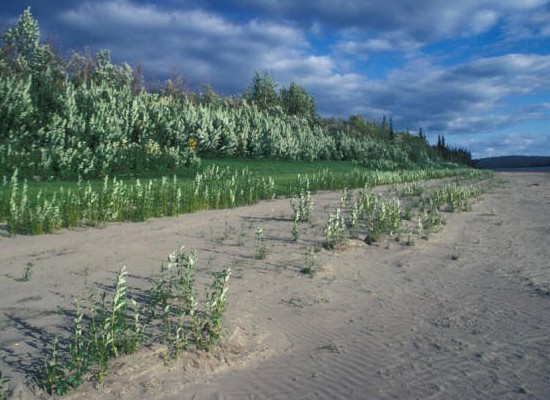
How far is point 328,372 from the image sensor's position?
4.70 meters

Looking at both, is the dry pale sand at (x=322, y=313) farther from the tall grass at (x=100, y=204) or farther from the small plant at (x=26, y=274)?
the tall grass at (x=100, y=204)

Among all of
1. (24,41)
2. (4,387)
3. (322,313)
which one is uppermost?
(24,41)

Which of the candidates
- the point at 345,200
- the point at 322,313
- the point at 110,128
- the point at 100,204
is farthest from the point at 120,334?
the point at 110,128

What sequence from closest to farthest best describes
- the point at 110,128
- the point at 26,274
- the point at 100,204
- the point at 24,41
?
the point at 26,274
the point at 100,204
the point at 110,128
the point at 24,41

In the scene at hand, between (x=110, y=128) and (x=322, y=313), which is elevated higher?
(x=110, y=128)

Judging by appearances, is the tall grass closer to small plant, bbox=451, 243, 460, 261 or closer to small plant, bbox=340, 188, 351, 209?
small plant, bbox=340, 188, 351, 209

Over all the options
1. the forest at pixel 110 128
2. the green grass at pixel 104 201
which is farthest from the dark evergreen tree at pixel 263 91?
the green grass at pixel 104 201

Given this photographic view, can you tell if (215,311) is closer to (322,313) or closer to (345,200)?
(322,313)

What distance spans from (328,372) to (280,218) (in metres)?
7.42

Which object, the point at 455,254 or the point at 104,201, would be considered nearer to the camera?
the point at 455,254

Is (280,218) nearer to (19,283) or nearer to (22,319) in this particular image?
(19,283)

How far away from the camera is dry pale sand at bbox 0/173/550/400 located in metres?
4.39

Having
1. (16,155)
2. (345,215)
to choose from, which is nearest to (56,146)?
(16,155)

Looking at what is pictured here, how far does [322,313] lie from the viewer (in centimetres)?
623
